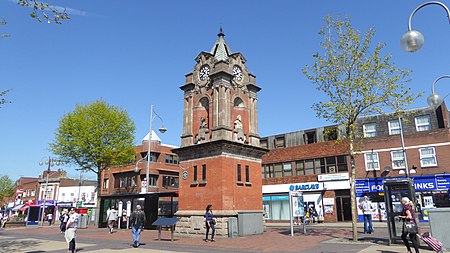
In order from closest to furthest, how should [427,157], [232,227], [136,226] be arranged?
[136,226]
[232,227]
[427,157]

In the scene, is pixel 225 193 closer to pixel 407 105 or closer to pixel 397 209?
pixel 397 209

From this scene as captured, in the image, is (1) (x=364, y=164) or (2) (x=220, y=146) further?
(1) (x=364, y=164)

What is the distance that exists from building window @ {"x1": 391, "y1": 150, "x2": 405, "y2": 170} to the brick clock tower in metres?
16.2

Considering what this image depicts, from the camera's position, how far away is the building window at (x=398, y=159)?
100ft

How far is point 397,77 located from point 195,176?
1308 cm

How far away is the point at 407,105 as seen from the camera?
617 inches

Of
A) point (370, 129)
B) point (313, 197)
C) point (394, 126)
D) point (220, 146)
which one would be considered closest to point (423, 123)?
point (394, 126)

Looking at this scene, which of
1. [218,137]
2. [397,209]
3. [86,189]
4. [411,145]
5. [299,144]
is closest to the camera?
[397,209]

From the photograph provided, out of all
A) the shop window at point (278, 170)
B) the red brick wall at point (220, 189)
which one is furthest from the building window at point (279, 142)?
the red brick wall at point (220, 189)

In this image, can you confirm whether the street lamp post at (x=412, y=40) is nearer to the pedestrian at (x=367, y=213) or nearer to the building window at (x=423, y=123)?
the pedestrian at (x=367, y=213)

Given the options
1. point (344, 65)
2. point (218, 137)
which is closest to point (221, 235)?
point (218, 137)

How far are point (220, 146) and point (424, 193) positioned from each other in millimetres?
21224

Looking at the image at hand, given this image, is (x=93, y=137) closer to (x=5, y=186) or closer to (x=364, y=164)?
(x=364, y=164)

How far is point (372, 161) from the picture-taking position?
3228cm
